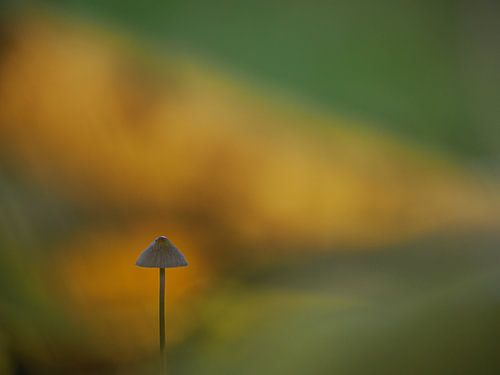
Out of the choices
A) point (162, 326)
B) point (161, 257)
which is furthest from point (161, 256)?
point (162, 326)

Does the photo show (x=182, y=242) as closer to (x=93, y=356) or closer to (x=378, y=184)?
(x=93, y=356)

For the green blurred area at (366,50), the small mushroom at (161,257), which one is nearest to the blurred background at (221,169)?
the green blurred area at (366,50)

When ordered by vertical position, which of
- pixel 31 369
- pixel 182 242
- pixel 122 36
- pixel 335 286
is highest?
pixel 122 36

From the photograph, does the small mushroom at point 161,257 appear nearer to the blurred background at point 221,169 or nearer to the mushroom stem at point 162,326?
the mushroom stem at point 162,326

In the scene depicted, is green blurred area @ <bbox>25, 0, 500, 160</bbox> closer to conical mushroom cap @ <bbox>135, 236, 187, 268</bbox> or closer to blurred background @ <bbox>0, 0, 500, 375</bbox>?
blurred background @ <bbox>0, 0, 500, 375</bbox>

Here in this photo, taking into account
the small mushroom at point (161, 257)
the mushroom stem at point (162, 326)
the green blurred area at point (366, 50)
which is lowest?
the mushroom stem at point (162, 326)

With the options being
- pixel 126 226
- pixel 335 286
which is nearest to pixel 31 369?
pixel 126 226

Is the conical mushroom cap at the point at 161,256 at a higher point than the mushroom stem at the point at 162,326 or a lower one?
higher
